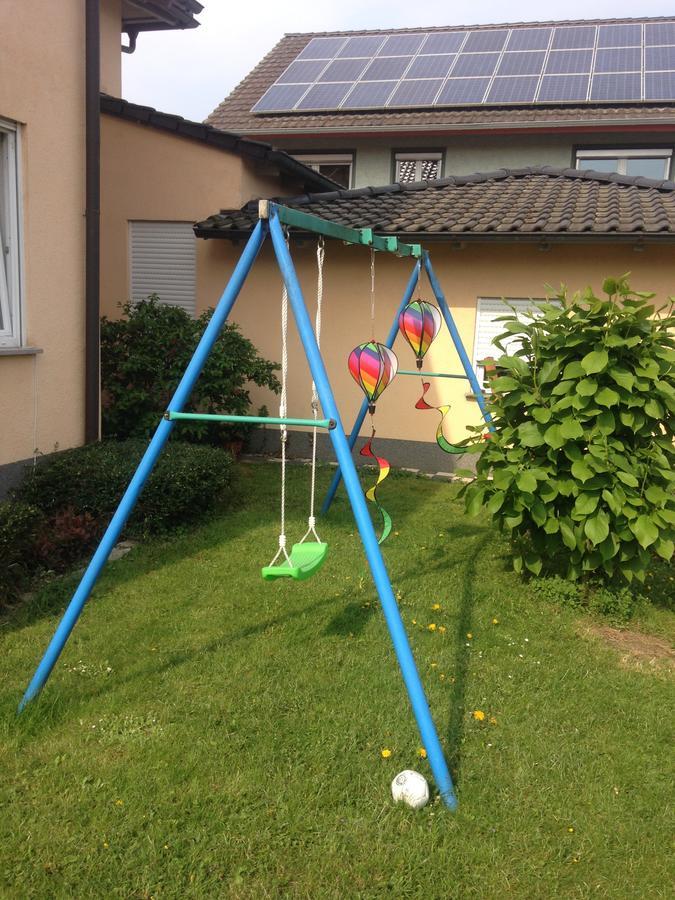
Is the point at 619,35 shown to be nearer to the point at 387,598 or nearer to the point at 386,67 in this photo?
the point at 386,67

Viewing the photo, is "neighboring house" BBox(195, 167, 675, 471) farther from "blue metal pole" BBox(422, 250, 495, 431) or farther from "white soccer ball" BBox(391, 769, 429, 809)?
"white soccer ball" BBox(391, 769, 429, 809)

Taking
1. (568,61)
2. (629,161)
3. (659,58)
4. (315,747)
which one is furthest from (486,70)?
(315,747)

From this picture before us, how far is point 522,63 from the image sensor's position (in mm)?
15172

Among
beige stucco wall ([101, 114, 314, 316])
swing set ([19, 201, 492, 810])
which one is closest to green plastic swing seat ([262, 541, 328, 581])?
swing set ([19, 201, 492, 810])

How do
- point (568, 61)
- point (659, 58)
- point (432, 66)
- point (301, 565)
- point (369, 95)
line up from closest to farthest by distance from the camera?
1. point (301, 565)
2. point (659, 58)
3. point (369, 95)
4. point (568, 61)
5. point (432, 66)

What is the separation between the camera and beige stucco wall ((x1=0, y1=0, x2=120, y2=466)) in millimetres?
5746

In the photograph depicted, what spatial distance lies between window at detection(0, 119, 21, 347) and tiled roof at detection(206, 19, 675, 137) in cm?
942

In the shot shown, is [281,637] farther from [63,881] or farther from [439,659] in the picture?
[63,881]

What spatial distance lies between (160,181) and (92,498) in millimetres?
5666

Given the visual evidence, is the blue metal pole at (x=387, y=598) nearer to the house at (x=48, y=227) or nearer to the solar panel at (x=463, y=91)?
the house at (x=48, y=227)

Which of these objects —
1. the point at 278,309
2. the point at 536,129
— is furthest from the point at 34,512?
the point at 536,129

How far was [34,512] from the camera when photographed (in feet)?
16.7

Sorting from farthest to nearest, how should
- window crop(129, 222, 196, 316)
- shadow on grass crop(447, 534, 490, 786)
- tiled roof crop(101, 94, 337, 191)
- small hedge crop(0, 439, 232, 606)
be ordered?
window crop(129, 222, 196, 316), tiled roof crop(101, 94, 337, 191), small hedge crop(0, 439, 232, 606), shadow on grass crop(447, 534, 490, 786)

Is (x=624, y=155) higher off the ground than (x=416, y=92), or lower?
lower
